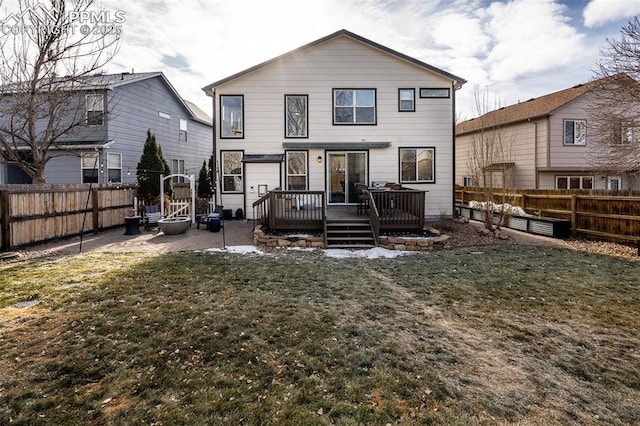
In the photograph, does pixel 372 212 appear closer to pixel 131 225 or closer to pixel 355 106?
pixel 355 106

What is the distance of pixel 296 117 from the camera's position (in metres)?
14.2

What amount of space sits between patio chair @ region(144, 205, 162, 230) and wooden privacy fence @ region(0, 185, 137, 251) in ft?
3.22

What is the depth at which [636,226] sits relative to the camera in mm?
9398

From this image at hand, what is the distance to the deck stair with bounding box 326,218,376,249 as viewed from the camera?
972cm

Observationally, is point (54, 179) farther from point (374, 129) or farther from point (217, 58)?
point (374, 129)

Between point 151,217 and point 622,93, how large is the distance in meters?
16.5

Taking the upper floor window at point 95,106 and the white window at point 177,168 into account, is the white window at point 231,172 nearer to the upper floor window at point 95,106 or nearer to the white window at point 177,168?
the upper floor window at point 95,106

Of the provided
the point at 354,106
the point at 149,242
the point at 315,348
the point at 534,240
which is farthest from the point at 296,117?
the point at 315,348

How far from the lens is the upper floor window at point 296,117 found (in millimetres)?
14148

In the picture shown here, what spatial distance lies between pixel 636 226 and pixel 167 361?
38.5ft

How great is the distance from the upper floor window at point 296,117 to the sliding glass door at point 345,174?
1525 millimetres

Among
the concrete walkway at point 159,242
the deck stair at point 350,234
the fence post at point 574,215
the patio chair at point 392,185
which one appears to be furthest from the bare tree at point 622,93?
the deck stair at point 350,234

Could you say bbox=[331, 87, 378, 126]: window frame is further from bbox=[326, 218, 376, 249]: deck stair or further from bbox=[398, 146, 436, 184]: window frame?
bbox=[326, 218, 376, 249]: deck stair

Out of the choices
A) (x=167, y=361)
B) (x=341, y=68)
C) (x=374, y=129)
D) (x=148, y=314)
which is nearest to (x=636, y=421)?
(x=167, y=361)
